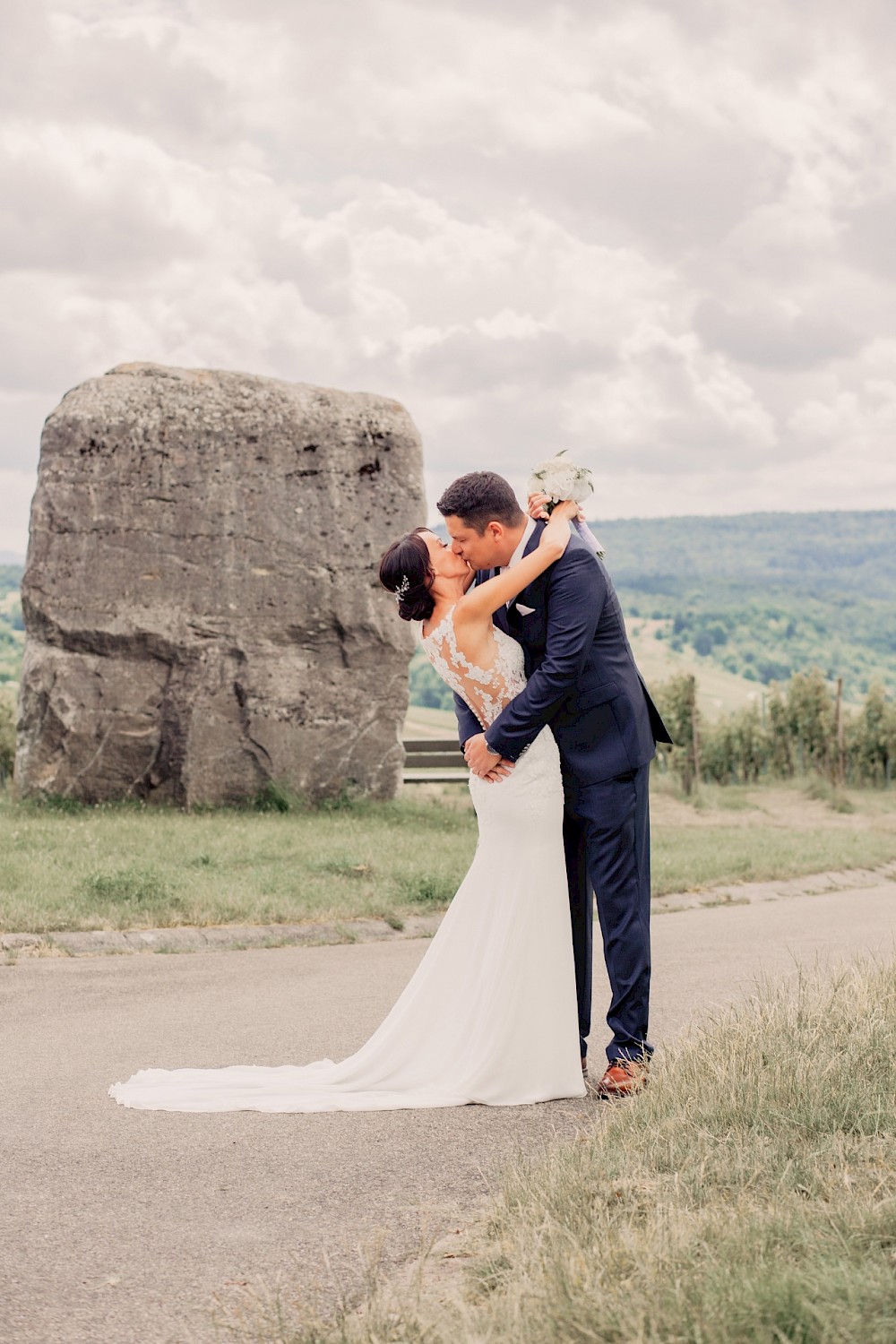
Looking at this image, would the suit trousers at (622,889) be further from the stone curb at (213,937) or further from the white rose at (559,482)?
the stone curb at (213,937)

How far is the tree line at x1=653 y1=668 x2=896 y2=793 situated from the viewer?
95.8 feet

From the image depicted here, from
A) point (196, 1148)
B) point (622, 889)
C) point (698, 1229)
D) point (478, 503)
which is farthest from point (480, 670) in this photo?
point (698, 1229)

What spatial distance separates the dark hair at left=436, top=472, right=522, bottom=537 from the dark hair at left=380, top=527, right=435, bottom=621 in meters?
0.21

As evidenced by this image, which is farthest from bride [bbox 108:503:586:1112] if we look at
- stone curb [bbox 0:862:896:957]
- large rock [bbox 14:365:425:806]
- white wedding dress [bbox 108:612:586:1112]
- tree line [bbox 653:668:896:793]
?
tree line [bbox 653:668:896:793]

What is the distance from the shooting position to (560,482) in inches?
213

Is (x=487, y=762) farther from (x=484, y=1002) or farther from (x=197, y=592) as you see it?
(x=197, y=592)

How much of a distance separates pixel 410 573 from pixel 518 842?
3.74ft

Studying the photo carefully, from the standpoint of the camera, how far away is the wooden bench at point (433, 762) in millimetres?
19531

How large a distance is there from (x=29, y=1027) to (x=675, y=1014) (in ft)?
10.1

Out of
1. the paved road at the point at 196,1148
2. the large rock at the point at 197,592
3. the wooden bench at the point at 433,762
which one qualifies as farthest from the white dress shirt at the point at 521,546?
the wooden bench at the point at 433,762

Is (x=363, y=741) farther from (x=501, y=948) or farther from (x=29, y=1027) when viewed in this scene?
(x=501, y=948)

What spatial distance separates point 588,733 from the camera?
5.42 metres

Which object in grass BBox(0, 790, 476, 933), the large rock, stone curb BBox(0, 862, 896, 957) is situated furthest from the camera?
the large rock

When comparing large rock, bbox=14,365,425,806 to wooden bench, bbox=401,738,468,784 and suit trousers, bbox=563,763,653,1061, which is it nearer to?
wooden bench, bbox=401,738,468,784
